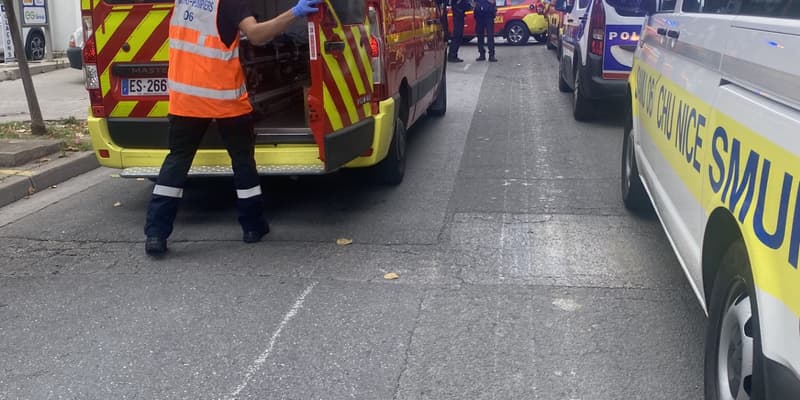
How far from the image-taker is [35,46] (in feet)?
58.3

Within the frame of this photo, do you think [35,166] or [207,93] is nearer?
[207,93]

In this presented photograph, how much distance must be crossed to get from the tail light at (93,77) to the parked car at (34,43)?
12.4 m

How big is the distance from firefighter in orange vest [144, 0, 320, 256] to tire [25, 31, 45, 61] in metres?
13.6

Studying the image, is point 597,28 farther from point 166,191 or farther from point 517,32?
point 517,32

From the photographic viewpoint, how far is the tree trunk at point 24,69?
8.62 meters

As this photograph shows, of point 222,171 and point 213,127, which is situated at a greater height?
point 213,127

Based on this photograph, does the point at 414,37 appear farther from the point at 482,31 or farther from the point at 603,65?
the point at 482,31

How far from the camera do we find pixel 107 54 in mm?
6223

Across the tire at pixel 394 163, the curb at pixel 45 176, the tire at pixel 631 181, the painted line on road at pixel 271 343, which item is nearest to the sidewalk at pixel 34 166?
the curb at pixel 45 176

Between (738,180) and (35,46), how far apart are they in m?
17.5

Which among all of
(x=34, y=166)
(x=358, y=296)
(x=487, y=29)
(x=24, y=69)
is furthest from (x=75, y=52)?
(x=358, y=296)

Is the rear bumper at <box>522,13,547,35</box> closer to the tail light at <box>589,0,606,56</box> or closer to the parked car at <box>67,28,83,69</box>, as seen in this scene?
the parked car at <box>67,28,83,69</box>

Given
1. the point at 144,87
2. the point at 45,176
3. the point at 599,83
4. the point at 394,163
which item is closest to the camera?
the point at 144,87

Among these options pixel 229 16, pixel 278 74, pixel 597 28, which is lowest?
pixel 278 74
